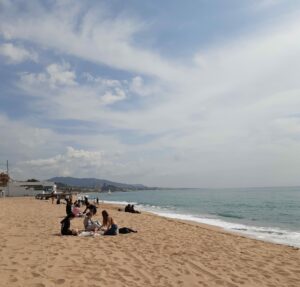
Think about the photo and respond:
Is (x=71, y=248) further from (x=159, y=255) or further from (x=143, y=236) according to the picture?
(x=143, y=236)

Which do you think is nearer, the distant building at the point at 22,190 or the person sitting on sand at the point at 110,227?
the person sitting on sand at the point at 110,227

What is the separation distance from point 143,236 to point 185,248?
2.55m

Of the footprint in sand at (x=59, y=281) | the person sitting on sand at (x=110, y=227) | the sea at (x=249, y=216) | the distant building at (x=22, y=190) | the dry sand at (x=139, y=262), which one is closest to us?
the footprint in sand at (x=59, y=281)

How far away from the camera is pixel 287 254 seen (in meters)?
11.4

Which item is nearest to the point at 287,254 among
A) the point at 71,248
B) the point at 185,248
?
the point at 185,248

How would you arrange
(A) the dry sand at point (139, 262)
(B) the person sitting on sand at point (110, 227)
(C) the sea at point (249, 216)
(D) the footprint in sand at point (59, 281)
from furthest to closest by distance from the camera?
(C) the sea at point (249, 216) < (B) the person sitting on sand at point (110, 227) < (A) the dry sand at point (139, 262) < (D) the footprint in sand at point (59, 281)

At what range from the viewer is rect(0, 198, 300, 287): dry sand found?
757 centimetres

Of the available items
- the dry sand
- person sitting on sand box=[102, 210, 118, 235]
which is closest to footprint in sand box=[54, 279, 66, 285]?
the dry sand

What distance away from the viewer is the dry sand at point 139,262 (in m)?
7.57

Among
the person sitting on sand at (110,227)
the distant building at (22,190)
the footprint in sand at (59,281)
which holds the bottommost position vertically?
the footprint in sand at (59,281)

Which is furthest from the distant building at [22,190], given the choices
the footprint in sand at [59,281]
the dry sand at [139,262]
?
the footprint in sand at [59,281]

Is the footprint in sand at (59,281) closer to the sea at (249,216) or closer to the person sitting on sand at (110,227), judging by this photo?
the person sitting on sand at (110,227)

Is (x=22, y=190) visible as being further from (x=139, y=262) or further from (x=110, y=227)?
(x=139, y=262)

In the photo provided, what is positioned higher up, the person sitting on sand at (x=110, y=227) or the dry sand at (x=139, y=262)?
the person sitting on sand at (x=110, y=227)
